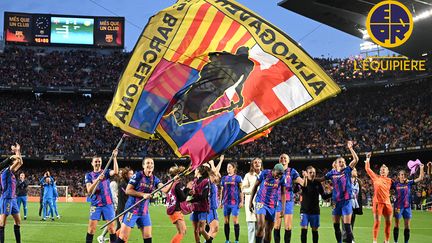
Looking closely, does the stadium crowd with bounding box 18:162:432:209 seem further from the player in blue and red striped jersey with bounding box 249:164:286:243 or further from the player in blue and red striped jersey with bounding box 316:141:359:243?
the player in blue and red striped jersey with bounding box 249:164:286:243

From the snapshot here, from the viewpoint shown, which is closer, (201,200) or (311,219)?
(201,200)

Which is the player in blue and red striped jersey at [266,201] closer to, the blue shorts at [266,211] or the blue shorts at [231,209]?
the blue shorts at [266,211]

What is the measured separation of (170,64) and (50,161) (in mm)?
58972

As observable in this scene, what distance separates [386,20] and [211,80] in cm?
3095

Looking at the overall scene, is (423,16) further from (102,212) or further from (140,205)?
(140,205)

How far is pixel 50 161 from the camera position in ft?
214

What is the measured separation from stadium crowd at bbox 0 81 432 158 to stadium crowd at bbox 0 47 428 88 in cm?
304

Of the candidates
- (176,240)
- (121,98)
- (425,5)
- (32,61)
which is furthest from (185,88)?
(32,61)

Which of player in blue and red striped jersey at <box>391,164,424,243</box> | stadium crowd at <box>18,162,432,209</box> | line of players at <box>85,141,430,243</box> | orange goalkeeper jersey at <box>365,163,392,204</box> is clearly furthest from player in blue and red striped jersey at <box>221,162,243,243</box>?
stadium crowd at <box>18,162,432,209</box>

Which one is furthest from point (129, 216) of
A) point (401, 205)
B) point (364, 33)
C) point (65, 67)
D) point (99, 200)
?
point (65, 67)

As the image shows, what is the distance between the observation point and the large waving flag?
8.62 metres

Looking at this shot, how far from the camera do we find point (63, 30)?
74.4 meters

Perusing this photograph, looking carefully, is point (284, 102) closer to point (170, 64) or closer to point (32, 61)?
point (170, 64)

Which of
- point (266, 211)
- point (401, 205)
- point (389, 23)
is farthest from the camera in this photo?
point (389, 23)
